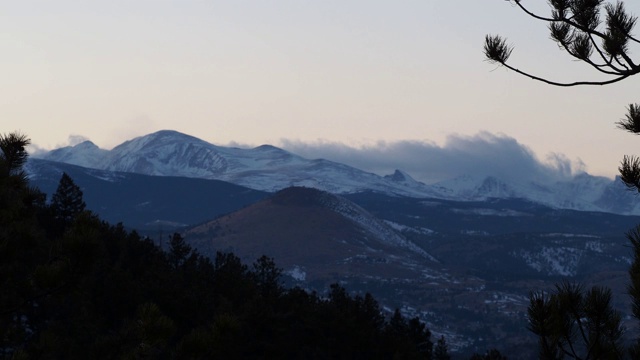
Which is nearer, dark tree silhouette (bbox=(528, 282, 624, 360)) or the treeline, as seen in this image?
dark tree silhouette (bbox=(528, 282, 624, 360))

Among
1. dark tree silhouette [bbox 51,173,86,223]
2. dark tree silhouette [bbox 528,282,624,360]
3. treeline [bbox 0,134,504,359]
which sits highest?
dark tree silhouette [bbox 51,173,86,223]

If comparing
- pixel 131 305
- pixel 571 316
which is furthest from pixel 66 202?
pixel 571 316

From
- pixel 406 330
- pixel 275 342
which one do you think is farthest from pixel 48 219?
pixel 406 330

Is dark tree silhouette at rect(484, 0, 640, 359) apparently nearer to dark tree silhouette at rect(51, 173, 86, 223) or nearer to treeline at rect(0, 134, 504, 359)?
treeline at rect(0, 134, 504, 359)

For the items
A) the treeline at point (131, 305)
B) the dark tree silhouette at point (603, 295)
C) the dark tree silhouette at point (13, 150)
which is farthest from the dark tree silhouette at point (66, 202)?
the dark tree silhouette at point (603, 295)

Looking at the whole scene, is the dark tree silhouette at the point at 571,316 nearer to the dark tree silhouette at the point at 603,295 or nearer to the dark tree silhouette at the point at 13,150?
the dark tree silhouette at the point at 603,295

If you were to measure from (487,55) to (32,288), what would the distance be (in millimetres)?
12231

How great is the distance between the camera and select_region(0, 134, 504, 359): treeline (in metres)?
23.0

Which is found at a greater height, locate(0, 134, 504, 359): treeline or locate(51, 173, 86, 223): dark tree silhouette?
locate(51, 173, 86, 223): dark tree silhouette

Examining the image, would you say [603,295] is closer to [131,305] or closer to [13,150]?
[13,150]

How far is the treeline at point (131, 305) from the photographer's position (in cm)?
2305

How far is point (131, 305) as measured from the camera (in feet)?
258

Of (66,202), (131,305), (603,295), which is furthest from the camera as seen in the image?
(66,202)

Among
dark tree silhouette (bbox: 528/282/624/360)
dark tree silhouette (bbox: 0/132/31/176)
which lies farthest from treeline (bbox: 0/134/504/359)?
dark tree silhouette (bbox: 528/282/624/360)
